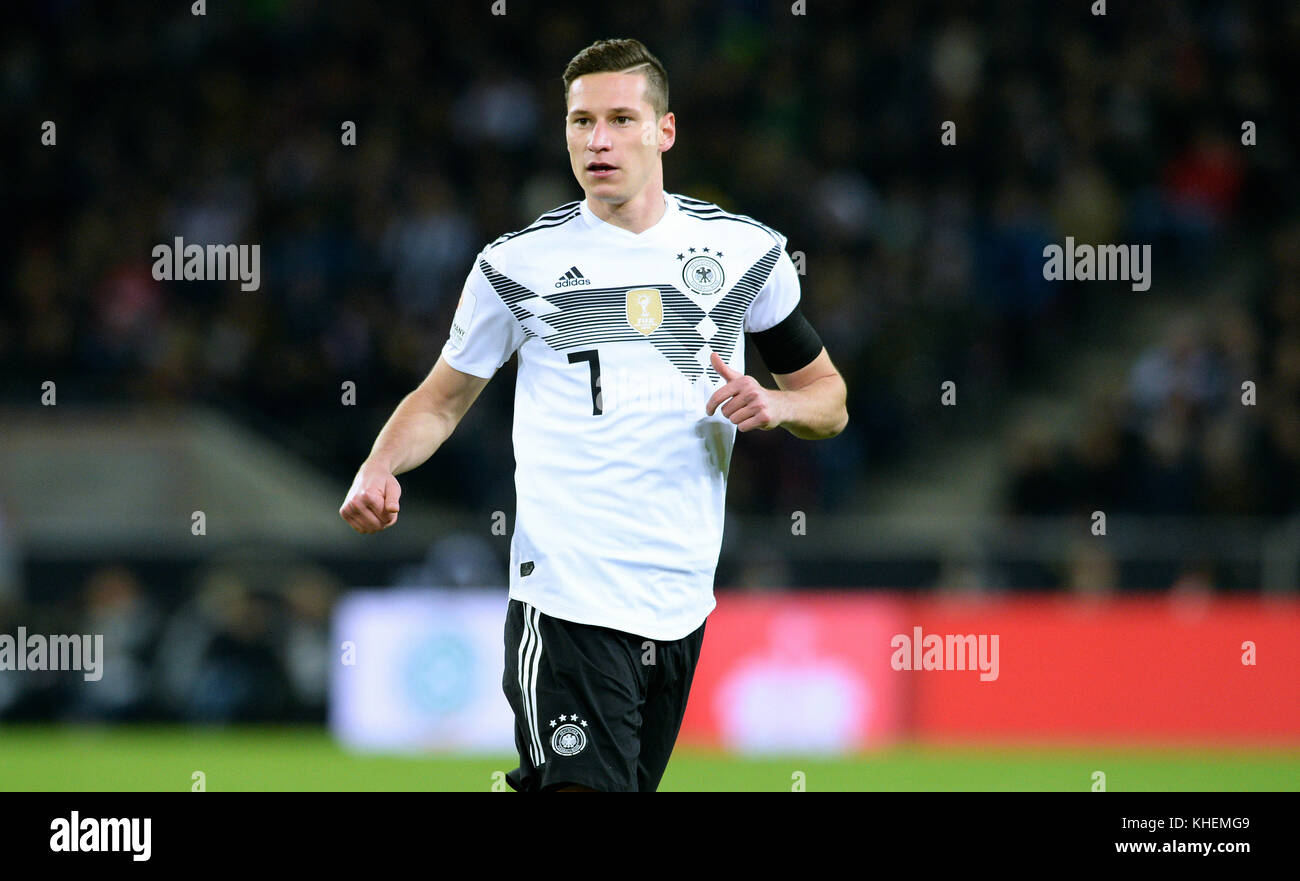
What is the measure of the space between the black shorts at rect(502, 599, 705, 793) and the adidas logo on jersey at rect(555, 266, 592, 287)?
889 millimetres

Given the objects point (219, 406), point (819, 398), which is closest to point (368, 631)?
point (219, 406)

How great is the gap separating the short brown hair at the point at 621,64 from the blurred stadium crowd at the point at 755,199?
9.86 m

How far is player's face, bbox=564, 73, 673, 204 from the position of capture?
491cm

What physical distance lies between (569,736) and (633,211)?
1.47 meters

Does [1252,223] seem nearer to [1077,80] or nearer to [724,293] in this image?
[1077,80]

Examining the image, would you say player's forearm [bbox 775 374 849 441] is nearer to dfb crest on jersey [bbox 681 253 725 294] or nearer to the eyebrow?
dfb crest on jersey [bbox 681 253 725 294]

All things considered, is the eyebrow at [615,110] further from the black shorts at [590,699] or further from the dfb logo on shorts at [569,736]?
the dfb logo on shorts at [569,736]

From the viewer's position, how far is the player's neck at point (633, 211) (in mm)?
5016

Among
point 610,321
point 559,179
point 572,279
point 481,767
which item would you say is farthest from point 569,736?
point 559,179

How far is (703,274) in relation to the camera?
502cm
